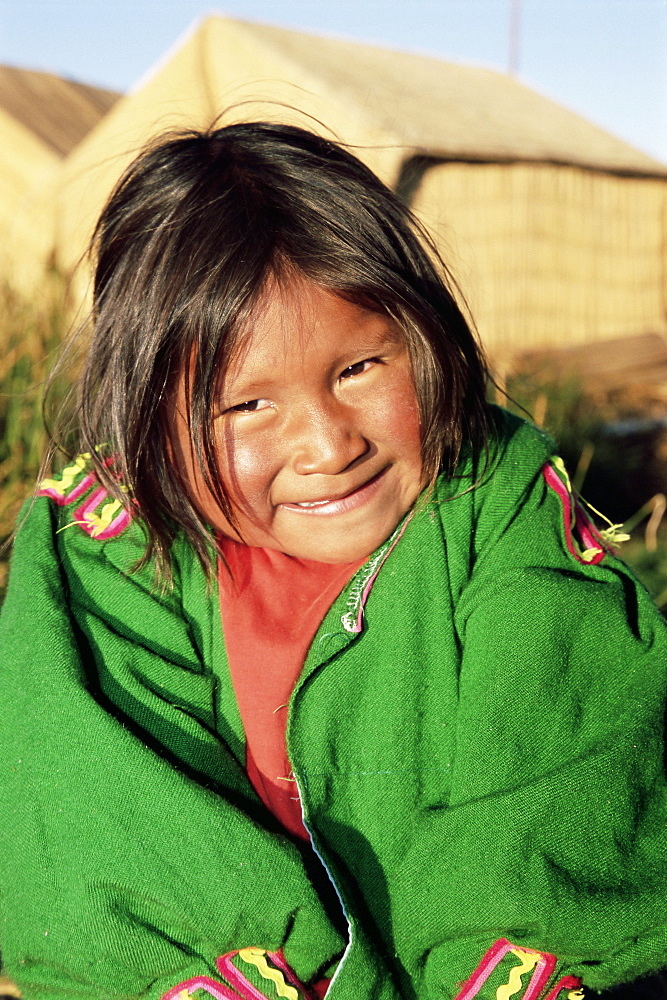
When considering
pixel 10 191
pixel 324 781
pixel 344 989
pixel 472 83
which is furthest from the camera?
pixel 472 83

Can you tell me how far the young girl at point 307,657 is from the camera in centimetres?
134

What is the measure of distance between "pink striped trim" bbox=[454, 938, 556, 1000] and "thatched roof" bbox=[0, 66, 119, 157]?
4.42 m

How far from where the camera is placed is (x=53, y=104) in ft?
18.3

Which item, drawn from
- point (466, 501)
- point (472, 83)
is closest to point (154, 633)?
point (466, 501)

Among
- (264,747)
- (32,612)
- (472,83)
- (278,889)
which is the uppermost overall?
(472,83)

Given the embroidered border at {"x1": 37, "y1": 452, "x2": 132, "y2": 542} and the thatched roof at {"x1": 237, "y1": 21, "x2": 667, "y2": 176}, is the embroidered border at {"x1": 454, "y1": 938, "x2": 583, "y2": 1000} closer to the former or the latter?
the embroidered border at {"x1": 37, "y1": 452, "x2": 132, "y2": 542}

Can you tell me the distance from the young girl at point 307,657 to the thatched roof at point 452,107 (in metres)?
2.42

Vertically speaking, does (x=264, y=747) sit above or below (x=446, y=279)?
below

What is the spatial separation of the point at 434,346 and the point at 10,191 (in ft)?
12.8

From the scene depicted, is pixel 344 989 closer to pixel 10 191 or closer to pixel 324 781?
pixel 324 781

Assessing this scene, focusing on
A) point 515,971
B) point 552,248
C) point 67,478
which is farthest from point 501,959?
point 552,248

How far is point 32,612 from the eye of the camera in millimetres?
1526

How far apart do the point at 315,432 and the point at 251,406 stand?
0.11 meters

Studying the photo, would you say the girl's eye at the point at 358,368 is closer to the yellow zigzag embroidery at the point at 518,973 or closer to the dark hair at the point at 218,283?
the dark hair at the point at 218,283
